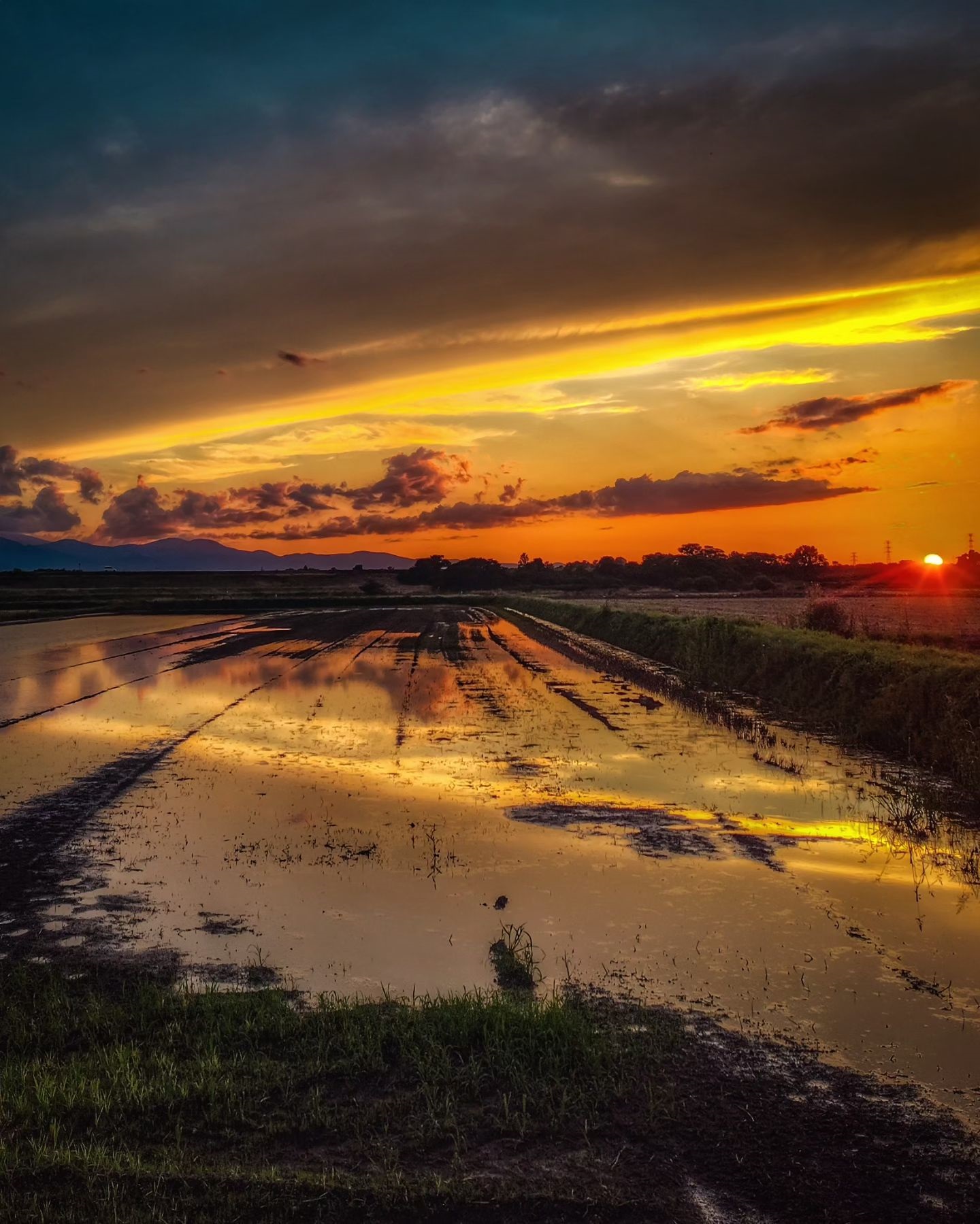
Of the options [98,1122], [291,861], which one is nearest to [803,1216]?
[98,1122]

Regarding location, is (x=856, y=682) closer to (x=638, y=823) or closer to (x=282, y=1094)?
(x=638, y=823)

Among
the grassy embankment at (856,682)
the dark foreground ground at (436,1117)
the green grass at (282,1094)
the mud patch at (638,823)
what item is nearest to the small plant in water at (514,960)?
the dark foreground ground at (436,1117)

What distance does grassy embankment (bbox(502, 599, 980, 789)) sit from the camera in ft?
46.9

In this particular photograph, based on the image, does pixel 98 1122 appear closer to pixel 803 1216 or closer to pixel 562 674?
pixel 803 1216

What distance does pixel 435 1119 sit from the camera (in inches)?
192

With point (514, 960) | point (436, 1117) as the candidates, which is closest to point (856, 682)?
point (514, 960)

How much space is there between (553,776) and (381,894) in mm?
5595

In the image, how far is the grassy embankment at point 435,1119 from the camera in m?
4.27

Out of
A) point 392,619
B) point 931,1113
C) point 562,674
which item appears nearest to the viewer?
point 931,1113

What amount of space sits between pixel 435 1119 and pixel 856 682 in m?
15.0

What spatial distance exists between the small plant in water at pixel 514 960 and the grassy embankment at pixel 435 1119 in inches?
15.2

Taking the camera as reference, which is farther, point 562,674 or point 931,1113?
point 562,674

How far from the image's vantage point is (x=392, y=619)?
63.3 m

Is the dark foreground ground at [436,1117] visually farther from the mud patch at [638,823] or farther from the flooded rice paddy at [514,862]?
the mud patch at [638,823]
